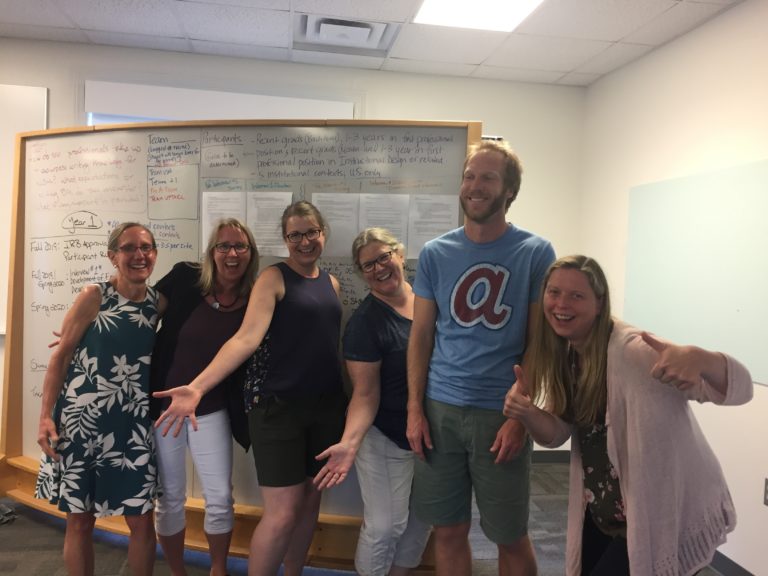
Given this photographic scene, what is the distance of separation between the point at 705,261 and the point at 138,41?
350 centimetres

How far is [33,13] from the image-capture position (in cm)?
273

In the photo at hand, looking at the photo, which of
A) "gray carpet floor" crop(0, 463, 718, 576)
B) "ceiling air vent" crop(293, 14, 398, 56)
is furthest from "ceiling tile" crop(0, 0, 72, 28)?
"gray carpet floor" crop(0, 463, 718, 576)

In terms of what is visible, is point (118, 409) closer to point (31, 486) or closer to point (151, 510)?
point (151, 510)

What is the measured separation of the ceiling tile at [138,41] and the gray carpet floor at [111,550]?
109 inches

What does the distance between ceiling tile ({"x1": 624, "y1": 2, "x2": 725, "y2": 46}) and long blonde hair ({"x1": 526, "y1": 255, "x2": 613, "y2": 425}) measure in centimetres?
202

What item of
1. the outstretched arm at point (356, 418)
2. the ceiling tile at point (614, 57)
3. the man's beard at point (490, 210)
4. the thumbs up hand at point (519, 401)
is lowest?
the outstretched arm at point (356, 418)

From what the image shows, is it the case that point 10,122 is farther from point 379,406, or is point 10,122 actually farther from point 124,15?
point 379,406

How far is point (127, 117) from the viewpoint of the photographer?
10.6ft

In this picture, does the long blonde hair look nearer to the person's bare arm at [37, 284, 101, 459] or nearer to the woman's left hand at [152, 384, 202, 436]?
the woman's left hand at [152, 384, 202, 436]

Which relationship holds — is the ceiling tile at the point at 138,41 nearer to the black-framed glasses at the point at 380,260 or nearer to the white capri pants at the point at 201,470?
the black-framed glasses at the point at 380,260

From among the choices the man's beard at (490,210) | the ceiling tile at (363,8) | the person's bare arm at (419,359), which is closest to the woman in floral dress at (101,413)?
the person's bare arm at (419,359)

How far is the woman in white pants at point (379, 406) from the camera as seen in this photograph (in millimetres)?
1697

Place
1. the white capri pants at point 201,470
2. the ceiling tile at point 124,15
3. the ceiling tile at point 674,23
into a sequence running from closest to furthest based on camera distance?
1. the white capri pants at point 201,470
2. the ceiling tile at point 674,23
3. the ceiling tile at point 124,15

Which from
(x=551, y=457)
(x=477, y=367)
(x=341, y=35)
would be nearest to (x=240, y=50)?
(x=341, y=35)
